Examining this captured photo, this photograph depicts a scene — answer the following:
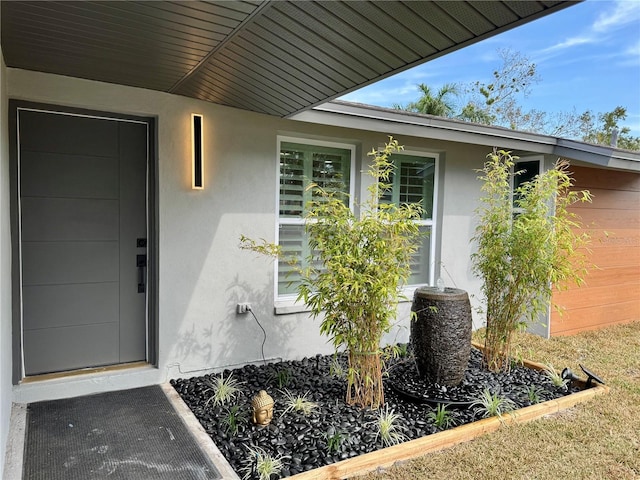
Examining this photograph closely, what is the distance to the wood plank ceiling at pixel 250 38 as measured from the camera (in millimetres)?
2379

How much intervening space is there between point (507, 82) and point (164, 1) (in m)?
21.5

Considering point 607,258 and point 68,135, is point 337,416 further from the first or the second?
point 607,258

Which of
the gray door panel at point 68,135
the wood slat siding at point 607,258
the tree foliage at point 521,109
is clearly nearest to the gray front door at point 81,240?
the gray door panel at point 68,135

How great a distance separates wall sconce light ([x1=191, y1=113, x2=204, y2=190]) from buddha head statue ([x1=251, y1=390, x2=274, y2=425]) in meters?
2.03

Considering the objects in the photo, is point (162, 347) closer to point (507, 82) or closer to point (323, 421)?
point (323, 421)

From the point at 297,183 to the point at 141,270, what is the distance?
1892 mm

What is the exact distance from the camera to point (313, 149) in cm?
516

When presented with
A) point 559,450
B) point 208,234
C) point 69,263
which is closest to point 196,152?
point 208,234

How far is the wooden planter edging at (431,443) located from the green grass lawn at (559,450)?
0.20 ft

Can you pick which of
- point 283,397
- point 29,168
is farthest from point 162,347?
point 29,168

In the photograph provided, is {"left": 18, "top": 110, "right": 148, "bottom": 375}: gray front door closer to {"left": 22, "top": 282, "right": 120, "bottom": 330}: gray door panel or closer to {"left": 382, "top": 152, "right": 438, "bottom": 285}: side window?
{"left": 22, "top": 282, "right": 120, "bottom": 330}: gray door panel

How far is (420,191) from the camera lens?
6.07 m

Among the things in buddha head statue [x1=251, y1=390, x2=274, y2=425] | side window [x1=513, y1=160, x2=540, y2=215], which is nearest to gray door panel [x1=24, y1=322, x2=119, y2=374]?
buddha head statue [x1=251, y1=390, x2=274, y2=425]

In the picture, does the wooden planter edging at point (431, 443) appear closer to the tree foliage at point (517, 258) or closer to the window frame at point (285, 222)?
the tree foliage at point (517, 258)
